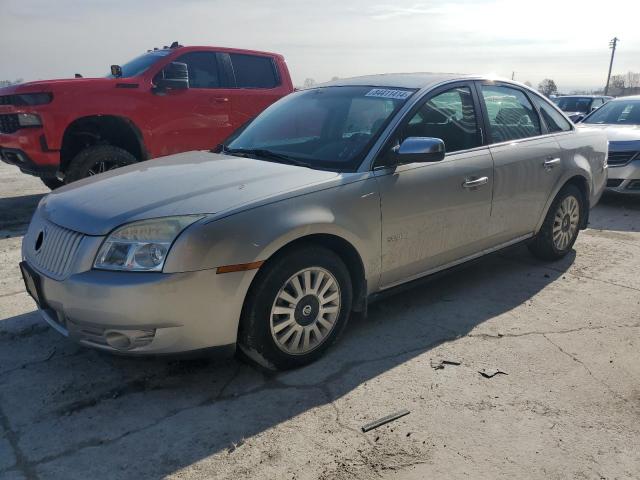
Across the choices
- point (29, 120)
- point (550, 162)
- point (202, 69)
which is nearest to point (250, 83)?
point (202, 69)

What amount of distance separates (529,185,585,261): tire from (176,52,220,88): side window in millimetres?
4902

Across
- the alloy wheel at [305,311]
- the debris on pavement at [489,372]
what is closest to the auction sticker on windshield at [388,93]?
the alloy wheel at [305,311]

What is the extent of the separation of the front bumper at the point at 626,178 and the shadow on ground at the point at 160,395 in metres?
4.74

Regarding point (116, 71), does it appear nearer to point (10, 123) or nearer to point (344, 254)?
point (10, 123)

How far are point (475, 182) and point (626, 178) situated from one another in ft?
15.6

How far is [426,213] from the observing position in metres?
3.56

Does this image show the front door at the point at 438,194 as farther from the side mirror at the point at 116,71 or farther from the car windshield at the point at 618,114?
the car windshield at the point at 618,114

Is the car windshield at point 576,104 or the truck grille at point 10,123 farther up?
the truck grille at point 10,123

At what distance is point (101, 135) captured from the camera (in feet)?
22.2

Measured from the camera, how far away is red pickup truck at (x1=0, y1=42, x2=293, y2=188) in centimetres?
611

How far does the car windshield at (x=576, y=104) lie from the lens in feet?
57.3

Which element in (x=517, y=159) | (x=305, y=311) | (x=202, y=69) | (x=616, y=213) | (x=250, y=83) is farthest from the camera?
(x=250, y=83)

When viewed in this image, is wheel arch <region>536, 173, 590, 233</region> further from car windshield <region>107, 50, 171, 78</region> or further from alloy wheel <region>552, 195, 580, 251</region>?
car windshield <region>107, 50, 171, 78</region>

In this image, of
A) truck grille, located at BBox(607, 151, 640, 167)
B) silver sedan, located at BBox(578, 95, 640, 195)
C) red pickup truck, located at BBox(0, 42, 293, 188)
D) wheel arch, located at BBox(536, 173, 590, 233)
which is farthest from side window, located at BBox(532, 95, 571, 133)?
red pickup truck, located at BBox(0, 42, 293, 188)
